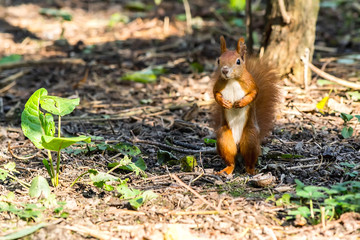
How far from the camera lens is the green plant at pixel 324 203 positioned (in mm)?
2049

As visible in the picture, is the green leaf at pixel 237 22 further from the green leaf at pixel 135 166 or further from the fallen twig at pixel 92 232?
the fallen twig at pixel 92 232

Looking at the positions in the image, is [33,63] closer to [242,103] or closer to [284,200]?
[242,103]

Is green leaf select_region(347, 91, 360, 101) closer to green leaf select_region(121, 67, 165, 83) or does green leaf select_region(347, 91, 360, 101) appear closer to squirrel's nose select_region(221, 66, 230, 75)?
squirrel's nose select_region(221, 66, 230, 75)

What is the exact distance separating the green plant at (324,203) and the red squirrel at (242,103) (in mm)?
581

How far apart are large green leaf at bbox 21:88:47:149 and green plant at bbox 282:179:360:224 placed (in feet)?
A: 4.29

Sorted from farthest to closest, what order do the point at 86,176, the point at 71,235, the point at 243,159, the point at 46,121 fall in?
the point at 243,159
the point at 86,176
the point at 46,121
the point at 71,235

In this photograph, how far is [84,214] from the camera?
2252 millimetres

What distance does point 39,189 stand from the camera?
2330mm

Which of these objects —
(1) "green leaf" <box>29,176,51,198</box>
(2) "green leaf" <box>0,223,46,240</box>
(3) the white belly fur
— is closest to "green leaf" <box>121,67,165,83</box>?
(3) the white belly fur

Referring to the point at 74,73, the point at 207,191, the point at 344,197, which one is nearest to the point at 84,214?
the point at 207,191

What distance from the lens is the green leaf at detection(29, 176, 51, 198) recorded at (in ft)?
7.63

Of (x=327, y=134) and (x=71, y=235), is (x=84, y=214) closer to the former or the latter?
(x=71, y=235)

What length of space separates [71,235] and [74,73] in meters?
3.51

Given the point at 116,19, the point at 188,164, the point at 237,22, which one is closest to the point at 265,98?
the point at 188,164
